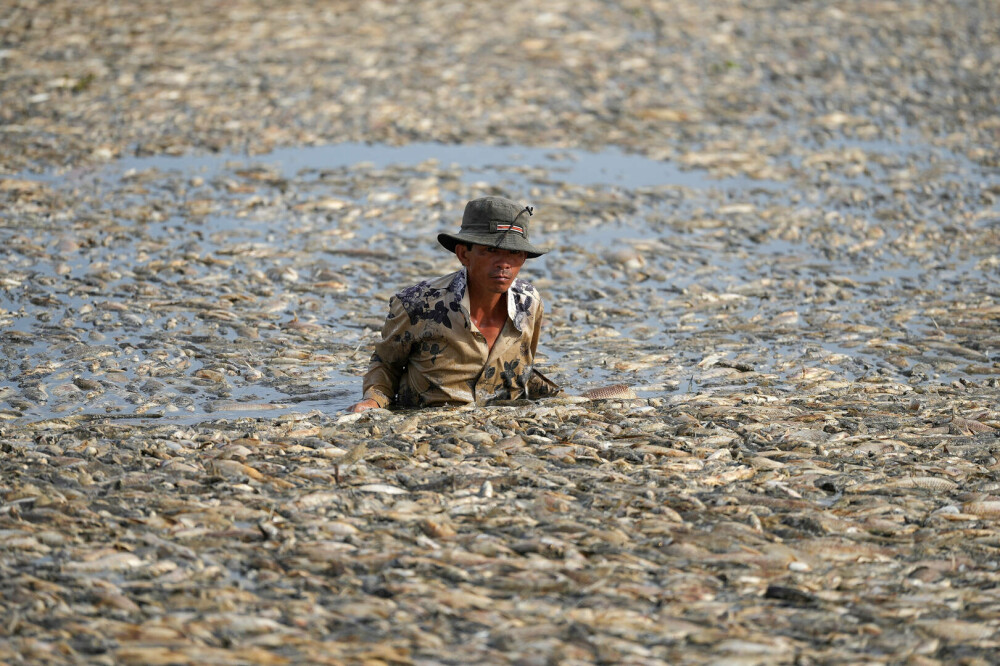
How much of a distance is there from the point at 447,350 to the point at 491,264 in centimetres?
55

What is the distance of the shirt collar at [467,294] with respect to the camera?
238 inches

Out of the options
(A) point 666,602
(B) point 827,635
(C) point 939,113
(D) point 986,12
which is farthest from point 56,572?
(D) point 986,12

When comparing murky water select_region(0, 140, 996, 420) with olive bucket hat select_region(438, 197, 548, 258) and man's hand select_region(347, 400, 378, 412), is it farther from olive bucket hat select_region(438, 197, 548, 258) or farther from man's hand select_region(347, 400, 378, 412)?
olive bucket hat select_region(438, 197, 548, 258)

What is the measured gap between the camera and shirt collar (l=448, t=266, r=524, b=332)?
605 cm

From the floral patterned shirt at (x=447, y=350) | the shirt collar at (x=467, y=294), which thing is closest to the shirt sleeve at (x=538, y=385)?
the floral patterned shirt at (x=447, y=350)

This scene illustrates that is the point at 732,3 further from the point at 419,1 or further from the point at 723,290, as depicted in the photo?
the point at 723,290

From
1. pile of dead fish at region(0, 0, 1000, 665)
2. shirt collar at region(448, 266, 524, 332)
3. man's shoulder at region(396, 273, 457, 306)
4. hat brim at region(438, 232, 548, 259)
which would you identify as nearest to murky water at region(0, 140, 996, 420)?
pile of dead fish at region(0, 0, 1000, 665)

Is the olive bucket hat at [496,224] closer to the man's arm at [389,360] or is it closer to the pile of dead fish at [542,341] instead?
the man's arm at [389,360]

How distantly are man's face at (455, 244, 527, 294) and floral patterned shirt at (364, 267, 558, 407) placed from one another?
17cm

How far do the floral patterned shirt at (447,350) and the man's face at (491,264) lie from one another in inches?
6.6

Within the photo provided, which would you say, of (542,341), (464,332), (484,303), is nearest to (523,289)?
(484,303)

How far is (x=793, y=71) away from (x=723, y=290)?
6955mm

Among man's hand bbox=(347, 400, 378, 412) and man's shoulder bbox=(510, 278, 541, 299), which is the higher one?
man's shoulder bbox=(510, 278, 541, 299)

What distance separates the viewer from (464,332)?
605 centimetres
